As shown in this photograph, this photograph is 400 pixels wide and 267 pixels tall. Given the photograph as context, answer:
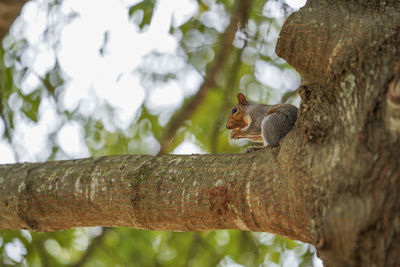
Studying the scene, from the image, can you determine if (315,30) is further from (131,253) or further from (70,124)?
(70,124)

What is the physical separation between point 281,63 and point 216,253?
163 cm

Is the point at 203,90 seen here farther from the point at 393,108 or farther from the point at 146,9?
the point at 393,108

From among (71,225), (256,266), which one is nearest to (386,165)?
(71,225)

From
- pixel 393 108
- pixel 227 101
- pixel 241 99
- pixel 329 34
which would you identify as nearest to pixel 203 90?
pixel 227 101

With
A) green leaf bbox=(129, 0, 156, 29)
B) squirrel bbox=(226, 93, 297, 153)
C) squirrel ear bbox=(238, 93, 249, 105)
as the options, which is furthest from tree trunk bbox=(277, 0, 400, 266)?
squirrel ear bbox=(238, 93, 249, 105)

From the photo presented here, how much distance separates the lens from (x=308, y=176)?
5.08 ft

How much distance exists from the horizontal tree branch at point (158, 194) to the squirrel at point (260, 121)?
751mm

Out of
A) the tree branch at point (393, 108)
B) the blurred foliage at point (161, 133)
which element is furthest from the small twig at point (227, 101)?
the tree branch at point (393, 108)

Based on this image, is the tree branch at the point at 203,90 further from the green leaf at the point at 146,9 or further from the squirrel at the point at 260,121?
the green leaf at the point at 146,9

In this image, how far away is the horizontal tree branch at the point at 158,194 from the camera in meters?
1.71

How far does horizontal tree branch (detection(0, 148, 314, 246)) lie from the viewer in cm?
171

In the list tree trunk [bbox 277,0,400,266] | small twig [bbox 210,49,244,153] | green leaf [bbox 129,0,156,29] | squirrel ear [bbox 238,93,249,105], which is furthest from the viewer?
small twig [bbox 210,49,244,153]

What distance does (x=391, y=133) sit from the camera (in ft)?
4.44

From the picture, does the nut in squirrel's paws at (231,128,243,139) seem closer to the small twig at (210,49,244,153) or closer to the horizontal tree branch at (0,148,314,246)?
the small twig at (210,49,244,153)
